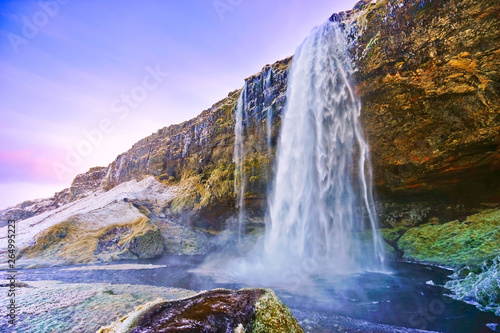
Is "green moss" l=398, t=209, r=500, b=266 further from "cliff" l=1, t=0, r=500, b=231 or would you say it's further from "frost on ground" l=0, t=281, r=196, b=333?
"frost on ground" l=0, t=281, r=196, b=333

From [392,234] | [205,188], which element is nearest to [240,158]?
[205,188]

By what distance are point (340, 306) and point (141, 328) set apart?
8.93 m

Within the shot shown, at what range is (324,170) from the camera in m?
21.3

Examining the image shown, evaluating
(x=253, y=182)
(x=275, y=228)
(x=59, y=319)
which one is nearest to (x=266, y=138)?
(x=253, y=182)

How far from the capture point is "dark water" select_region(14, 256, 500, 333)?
777cm

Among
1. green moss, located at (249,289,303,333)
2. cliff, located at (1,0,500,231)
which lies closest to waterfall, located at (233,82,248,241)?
cliff, located at (1,0,500,231)

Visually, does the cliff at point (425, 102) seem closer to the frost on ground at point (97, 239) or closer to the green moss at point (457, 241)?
the green moss at point (457, 241)

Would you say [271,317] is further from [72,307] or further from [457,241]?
→ [457,241]

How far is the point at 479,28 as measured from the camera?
13531 mm

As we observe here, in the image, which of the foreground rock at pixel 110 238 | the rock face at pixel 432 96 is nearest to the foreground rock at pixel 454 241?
the rock face at pixel 432 96

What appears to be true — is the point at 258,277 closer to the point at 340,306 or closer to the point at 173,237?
the point at 340,306

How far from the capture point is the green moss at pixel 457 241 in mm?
14211

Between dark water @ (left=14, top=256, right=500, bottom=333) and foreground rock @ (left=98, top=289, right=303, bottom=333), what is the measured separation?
5155mm

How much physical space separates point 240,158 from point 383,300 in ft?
71.2
